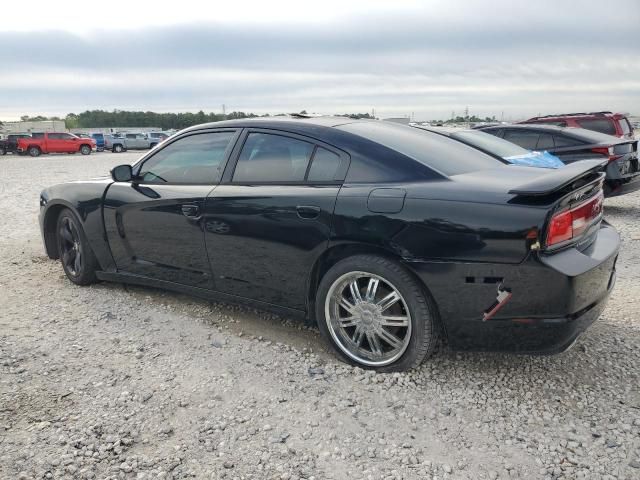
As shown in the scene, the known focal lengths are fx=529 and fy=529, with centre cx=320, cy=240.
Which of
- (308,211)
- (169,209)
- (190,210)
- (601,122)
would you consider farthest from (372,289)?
(601,122)

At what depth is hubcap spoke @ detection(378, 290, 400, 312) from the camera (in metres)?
2.92

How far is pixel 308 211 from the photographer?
124 inches

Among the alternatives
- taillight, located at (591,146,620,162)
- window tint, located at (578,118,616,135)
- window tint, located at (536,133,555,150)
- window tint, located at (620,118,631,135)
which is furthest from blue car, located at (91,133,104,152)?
taillight, located at (591,146,620,162)

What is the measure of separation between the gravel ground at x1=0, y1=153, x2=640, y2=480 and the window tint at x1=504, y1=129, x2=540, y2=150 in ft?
17.2

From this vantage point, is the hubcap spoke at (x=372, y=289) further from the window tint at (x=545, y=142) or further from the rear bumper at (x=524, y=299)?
the window tint at (x=545, y=142)

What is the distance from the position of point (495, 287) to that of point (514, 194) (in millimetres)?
468

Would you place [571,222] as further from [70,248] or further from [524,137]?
[524,137]

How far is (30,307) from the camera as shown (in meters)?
4.28

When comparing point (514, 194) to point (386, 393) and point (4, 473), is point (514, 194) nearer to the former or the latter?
point (386, 393)

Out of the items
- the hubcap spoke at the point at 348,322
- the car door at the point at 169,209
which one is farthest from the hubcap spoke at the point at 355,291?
the car door at the point at 169,209

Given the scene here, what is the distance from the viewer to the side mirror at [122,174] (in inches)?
167

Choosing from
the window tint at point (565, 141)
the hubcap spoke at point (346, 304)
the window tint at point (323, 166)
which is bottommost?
the hubcap spoke at point (346, 304)

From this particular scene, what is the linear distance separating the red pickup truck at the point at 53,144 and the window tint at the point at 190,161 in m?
32.4

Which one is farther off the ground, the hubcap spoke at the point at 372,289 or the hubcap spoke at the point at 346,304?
the hubcap spoke at the point at 372,289
